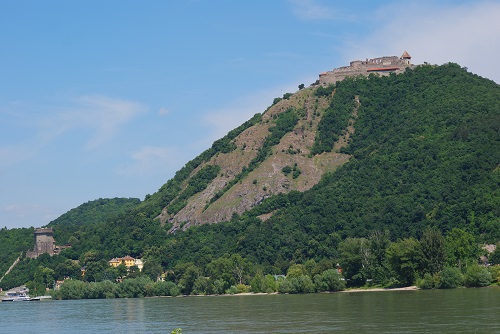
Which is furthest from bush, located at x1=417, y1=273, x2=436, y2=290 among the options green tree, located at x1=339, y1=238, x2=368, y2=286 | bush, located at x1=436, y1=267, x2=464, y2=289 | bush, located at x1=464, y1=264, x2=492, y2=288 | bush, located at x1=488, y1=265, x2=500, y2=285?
green tree, located at x1=339, y1=238, x2=368, y2=286

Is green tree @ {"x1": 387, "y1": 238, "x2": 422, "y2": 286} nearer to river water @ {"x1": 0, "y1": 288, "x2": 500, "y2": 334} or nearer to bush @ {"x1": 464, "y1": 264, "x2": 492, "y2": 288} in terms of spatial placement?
river water @ {"x1": 0, "y1": 288, "x2": 500, "y2": 334}

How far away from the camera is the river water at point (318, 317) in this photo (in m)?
72.6

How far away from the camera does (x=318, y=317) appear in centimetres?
8488

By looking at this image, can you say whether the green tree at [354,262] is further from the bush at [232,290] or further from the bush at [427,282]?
the bush at [232,290]

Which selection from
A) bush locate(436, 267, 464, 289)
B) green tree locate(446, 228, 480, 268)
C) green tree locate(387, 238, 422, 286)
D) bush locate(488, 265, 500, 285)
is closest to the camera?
bush locate(436, 267, 464, 289)

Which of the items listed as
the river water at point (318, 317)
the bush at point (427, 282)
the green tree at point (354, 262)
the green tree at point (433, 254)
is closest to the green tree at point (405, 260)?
the green tree at point (433, 254)

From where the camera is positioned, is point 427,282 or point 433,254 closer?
point 427,282

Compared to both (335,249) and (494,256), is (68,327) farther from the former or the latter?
(335,249)

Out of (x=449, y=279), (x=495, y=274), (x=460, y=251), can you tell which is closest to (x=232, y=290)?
(x=460, y=251)

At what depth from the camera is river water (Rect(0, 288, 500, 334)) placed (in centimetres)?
7256

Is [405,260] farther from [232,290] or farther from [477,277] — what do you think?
[232,290]

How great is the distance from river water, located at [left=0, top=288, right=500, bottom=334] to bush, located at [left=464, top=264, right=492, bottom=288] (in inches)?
201

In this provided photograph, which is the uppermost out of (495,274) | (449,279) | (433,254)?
(433,254)

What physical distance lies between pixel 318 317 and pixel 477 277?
40.6 meters
